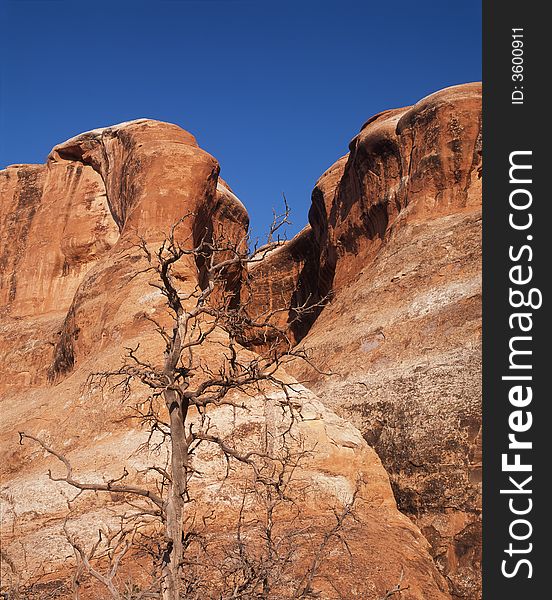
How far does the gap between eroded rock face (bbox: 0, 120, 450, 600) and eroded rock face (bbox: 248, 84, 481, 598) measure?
82 cm

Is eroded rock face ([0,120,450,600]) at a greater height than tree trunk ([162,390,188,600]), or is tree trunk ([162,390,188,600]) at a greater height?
eroded rock face ([0,120,450,600])

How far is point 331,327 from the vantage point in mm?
25203

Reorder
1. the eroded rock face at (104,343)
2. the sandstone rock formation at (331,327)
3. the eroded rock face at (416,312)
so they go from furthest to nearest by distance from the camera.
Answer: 1. the eroded rock face at (416,312)
2. the sandstone rock formation at (331,327)
3. the eroded rock face at (104,343)

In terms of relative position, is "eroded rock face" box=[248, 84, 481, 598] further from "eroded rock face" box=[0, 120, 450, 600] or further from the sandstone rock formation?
"eroded rock face" box=[0, 120, 450, 600]

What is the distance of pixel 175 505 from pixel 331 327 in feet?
59.4

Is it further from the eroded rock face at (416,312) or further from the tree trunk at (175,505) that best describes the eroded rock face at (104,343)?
the tree trunk at (175,505)

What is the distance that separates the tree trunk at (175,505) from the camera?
22.8ft

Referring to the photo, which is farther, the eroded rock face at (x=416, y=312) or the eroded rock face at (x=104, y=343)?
the eroded rock face at (x=416, y=312)

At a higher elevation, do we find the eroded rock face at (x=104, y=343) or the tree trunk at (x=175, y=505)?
the eroded rock face at (x=104, y=343)

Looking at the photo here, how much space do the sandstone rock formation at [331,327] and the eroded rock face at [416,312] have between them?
0.18ft

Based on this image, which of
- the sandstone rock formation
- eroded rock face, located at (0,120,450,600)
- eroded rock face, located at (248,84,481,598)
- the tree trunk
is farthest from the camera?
eroded rock face, located at (248,84,481,598)

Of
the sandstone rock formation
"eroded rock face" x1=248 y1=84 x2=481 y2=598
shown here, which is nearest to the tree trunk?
the sandstone rock formation

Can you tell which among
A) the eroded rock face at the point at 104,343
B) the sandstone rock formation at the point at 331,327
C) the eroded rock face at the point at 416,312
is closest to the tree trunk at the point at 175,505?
the sandstone rock formation at the point at 331,327

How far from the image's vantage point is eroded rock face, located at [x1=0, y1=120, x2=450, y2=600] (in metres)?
14.5
